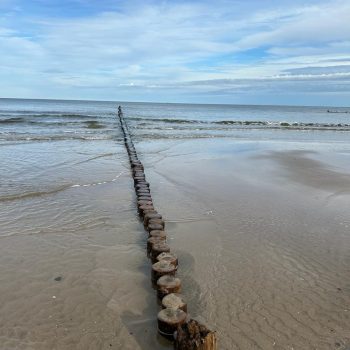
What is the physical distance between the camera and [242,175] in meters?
11.2

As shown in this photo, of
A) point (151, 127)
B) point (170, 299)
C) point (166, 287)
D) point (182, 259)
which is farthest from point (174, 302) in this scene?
point (151, 127)

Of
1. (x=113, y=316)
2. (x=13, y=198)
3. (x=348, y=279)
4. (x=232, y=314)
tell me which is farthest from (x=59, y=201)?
(x=348, y=279)

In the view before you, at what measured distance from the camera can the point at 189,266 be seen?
514 cm

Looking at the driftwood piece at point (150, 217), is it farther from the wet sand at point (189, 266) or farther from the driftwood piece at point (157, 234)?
the driftwood piece at point (157, 234)

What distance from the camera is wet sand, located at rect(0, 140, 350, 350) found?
12.5ft

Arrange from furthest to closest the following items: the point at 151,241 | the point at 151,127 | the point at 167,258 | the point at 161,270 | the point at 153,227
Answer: the point at 151,127 < the point at 153,227 < the point at 151,241 < the point at 167,258 < the point at 161,270

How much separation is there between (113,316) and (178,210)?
3742 millimetres

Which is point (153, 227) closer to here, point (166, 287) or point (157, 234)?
point (157, 234)

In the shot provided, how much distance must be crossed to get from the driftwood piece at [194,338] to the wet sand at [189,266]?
0.57 m

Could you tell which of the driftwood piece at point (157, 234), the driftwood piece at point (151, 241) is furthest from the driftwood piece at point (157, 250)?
the driftwood piece at point (157, 234)

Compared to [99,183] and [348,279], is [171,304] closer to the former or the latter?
[348,279]

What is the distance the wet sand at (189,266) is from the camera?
3.79 m

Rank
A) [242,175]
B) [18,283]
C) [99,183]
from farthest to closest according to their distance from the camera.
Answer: [242,175] → [99,183] → [18,283]

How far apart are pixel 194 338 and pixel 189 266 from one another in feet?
7.02
